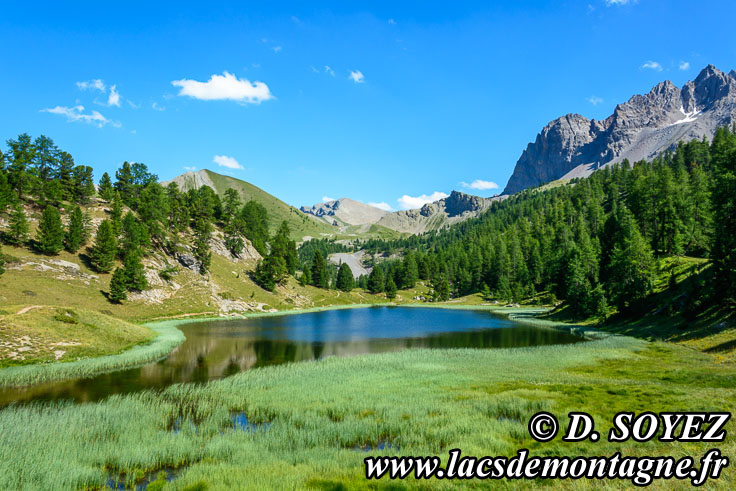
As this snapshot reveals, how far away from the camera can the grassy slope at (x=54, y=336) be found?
37.7 metres

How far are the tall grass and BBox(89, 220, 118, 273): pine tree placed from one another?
48.6m

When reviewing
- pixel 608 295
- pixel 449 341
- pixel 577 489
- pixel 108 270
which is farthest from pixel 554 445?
pixel 108 270

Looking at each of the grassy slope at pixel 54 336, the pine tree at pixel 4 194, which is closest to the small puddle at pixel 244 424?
the grassy slope at pixel 54 336

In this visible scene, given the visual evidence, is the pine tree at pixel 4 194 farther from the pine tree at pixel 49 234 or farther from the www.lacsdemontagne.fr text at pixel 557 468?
the www.lacsdemontagne.fr text at pixel 557 468

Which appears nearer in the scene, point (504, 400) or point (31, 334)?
point (504, 400)

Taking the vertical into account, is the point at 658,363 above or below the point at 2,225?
below

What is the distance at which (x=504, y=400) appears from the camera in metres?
23.5

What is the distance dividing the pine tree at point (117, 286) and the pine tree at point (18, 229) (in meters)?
21.8

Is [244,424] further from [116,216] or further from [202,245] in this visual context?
[202,245]

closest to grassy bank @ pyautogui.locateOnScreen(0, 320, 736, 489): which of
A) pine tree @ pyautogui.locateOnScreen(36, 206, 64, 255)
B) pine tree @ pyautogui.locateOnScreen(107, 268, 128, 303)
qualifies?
pine tree @ pyautogui.locateOnScreen(107, 268, 128, 303)

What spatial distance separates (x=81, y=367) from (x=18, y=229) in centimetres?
6617

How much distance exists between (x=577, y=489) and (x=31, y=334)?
5277cm

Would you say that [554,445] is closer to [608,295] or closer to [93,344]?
[93,344]

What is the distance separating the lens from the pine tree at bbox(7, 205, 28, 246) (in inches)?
3140
